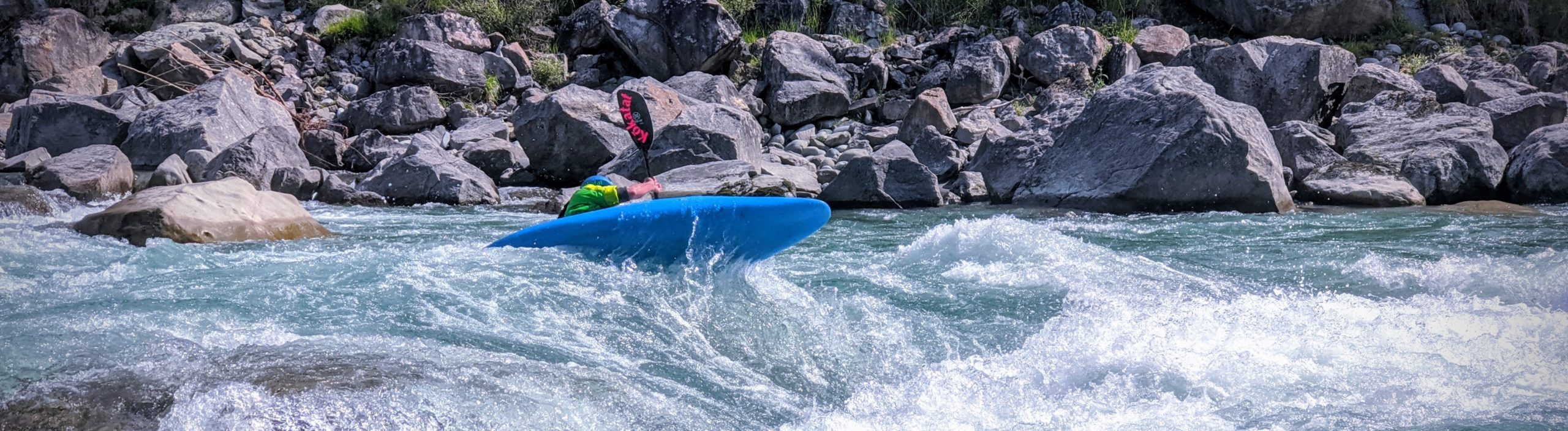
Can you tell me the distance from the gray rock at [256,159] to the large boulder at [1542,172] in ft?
28.7

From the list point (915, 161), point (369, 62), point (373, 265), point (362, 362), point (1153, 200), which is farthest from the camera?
point (369, 62)

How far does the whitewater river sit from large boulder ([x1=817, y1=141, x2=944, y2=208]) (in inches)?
83.7

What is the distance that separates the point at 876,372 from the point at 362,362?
4.66 ft

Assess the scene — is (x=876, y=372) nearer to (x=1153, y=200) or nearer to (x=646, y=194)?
(x=646, y=194)

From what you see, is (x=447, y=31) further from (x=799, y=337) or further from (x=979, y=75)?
(x=799, y=337)

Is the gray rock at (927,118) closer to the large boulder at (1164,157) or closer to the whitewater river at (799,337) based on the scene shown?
the large boulder at (1164,157)

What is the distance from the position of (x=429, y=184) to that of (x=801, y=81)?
13.0 ft

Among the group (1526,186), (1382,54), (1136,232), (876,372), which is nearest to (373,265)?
(876,372)

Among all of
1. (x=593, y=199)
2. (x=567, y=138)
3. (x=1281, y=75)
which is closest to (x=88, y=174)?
(x=567, y=138)

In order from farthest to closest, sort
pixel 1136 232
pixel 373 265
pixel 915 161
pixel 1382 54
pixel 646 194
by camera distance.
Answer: pixel 1382 54 < pixel 915 161 < pixel 1136 232 < pixel 646 194 < pixel 373 265

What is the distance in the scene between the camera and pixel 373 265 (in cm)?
419

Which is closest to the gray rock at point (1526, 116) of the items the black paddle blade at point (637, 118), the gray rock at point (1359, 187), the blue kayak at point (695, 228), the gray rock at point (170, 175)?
the gray rock at point (1359, 187)

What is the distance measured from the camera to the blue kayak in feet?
13.4

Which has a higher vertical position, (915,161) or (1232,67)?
(1232,67)
